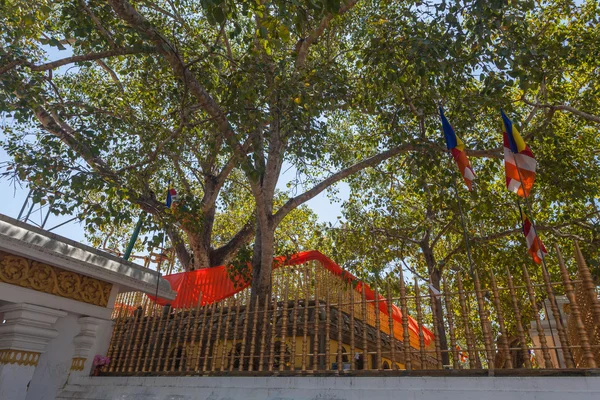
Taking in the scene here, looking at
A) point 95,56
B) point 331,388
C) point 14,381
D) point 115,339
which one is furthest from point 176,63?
point 331,388

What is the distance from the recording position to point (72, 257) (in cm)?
491

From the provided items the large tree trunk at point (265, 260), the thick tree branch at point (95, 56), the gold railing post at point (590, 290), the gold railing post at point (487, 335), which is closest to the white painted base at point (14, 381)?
the large tree trunk at point (265, 260)

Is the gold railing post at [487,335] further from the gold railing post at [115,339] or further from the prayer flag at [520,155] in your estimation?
the gold railing post at [115,339]

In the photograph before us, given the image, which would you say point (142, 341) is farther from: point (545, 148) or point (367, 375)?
point (545, 148)

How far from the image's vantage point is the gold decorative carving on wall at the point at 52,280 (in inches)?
180

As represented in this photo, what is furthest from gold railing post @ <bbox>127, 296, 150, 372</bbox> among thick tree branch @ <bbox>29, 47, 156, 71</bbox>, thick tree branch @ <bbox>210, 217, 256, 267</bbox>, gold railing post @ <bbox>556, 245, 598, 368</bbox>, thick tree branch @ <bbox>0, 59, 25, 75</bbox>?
thick tree branch @ <bbox>210, 217, 256, 267</bbox>

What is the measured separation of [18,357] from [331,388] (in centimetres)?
372

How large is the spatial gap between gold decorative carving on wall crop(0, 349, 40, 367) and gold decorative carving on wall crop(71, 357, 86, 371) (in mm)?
547

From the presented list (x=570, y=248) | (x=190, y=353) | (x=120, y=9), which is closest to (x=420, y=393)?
(x=190, y=353)

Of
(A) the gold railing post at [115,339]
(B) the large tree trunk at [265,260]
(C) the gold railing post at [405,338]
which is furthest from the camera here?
(B) the large tree trunk at [265,260]

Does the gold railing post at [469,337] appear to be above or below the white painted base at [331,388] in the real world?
above

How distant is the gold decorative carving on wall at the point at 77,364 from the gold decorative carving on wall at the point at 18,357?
1.79 ft

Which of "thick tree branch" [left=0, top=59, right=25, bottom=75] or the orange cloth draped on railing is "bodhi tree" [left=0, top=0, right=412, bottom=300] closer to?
"thick tree branch" [left=0, top=59, right=25, bottom=75]

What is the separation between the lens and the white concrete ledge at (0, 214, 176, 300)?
446 cm
